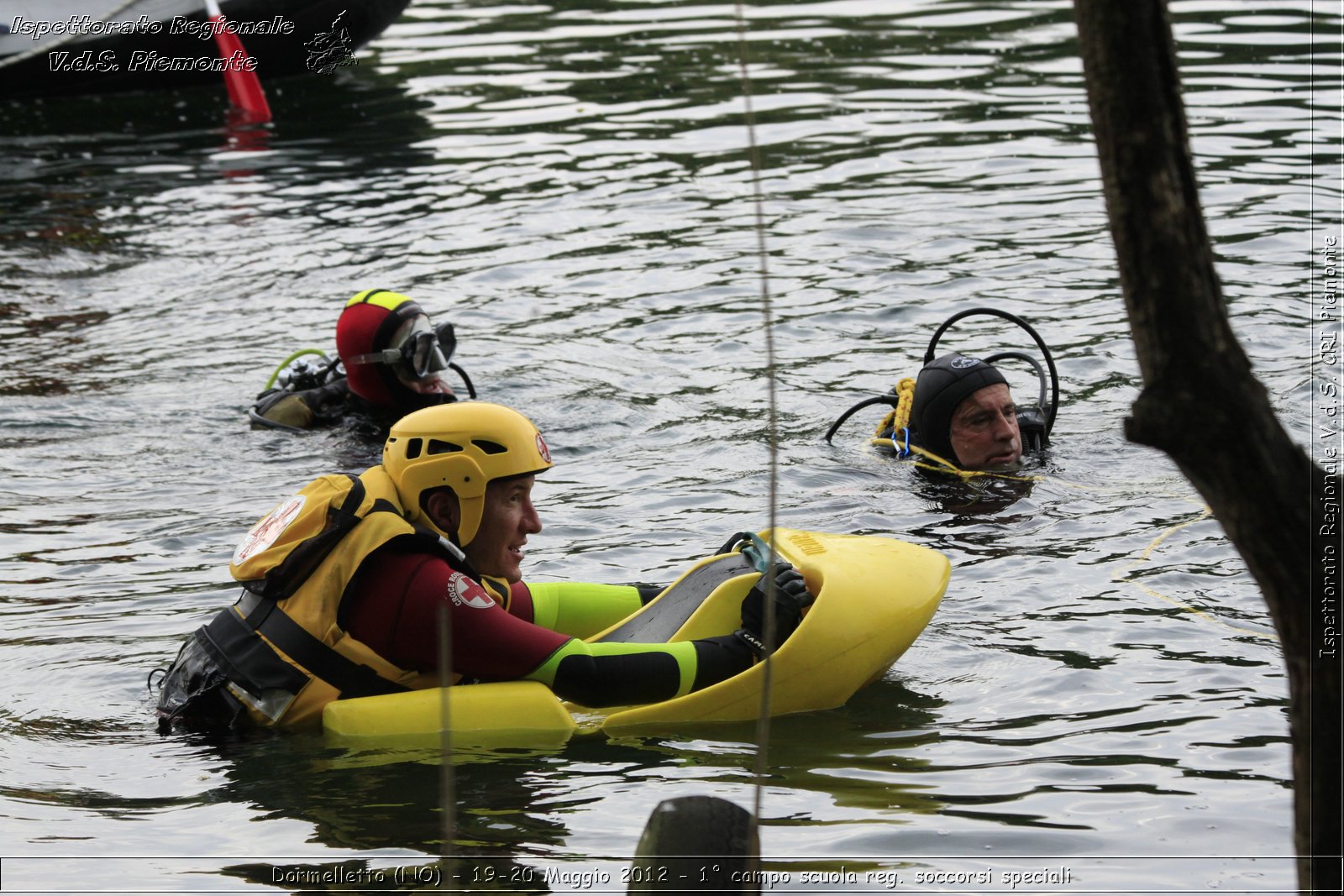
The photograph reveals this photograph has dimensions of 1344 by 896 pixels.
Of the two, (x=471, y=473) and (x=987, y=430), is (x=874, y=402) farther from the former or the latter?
(x=471, y=473)

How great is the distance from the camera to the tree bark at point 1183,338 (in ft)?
8.33

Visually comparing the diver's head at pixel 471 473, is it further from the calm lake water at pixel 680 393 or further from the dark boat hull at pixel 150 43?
the dark boat hull at pixel 150 43

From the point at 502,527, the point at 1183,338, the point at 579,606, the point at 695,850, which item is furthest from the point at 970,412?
the point at 1183,338

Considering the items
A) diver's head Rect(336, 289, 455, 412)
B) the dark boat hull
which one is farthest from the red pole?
diver's head Rect(336, 289, 455, 412)

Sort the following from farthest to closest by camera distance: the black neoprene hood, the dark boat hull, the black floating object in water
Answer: the dark boat hull → the black neoprene hood → the black floating object in water

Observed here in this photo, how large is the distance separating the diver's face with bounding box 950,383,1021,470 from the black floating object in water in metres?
4.48

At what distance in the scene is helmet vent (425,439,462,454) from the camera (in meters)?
4.97

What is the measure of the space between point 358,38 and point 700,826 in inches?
719

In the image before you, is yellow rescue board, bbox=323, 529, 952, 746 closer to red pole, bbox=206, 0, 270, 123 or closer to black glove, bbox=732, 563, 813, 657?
black glove, bbox=732, 563, 813, 657

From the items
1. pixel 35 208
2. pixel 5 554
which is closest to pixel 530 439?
pixel 5 554

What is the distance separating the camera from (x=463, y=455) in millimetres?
4941

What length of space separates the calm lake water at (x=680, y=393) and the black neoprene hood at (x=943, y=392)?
27 centimetres

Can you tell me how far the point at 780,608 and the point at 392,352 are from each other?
4.15 meters

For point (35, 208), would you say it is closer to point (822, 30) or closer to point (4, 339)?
point (4, 339)
